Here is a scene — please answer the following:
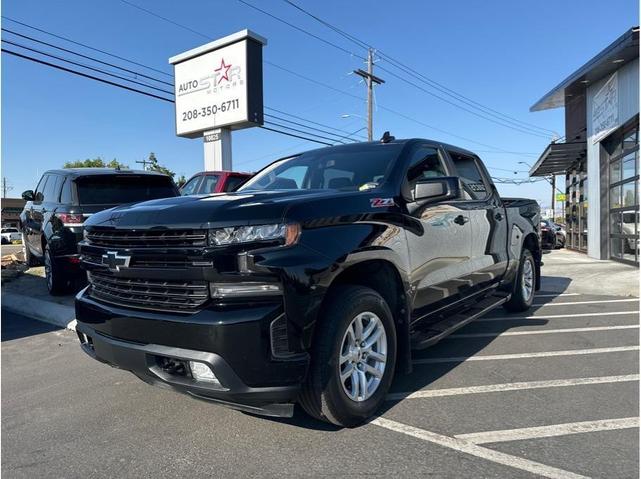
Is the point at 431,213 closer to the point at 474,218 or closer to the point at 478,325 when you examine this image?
the point at 474,218

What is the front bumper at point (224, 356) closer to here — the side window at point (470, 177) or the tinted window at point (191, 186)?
the side window at point (470, 177)

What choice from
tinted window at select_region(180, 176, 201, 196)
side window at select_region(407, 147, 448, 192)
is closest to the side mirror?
side window at select_region(407, 147, 448, 192)

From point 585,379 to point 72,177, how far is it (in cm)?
674

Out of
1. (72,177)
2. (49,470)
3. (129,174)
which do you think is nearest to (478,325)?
(49,470)

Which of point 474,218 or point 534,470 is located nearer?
point 534,470

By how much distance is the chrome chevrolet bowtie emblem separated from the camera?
2963 mm

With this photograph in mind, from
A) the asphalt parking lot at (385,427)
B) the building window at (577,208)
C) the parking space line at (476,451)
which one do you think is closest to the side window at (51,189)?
the asphalt parking lot at (385,427)

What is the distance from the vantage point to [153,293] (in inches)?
113

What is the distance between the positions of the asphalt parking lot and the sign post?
1081 centimetres

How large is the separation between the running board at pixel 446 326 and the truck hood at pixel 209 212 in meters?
1.33

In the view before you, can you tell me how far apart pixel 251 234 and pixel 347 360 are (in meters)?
0.99

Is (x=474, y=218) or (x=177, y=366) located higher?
(x=474, y=218)

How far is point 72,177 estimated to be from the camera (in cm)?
708

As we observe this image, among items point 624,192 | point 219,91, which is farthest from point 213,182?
point 624,192
